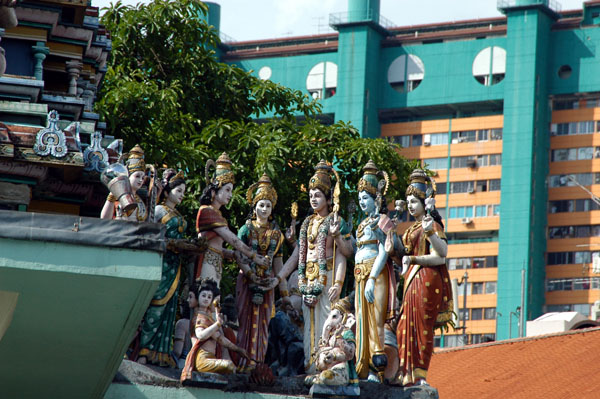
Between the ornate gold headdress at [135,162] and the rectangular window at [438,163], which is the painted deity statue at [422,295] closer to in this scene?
the ornate gold headdress at [135,162]

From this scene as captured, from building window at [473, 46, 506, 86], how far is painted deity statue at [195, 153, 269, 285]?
2199 inches

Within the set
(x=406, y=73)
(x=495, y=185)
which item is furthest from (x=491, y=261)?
(x=406, y=73)

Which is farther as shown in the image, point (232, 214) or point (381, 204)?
point (232, 214)

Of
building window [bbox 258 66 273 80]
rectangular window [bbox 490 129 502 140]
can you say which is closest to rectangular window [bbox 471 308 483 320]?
rectangular window [bbox 490 129 502 140]

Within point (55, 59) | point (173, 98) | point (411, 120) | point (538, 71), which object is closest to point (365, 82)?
point (411, 120)

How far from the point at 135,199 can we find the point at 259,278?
2.09 m

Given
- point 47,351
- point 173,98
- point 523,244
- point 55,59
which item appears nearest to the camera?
point 47,351

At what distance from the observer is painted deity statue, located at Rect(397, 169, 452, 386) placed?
59.5 feet

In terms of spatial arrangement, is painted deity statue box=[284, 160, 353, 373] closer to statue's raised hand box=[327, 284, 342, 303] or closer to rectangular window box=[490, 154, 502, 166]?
statue's raised hand box=[327, 284, 342, 303]

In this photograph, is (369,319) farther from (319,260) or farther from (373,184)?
(373,184)

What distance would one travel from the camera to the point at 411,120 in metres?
78.1

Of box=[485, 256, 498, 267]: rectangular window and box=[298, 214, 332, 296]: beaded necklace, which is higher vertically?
box=[298, 214, 332, 296]: beaded necklace

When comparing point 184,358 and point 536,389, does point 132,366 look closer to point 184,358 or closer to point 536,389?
point 184,358

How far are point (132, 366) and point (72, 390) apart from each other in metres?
0.79
